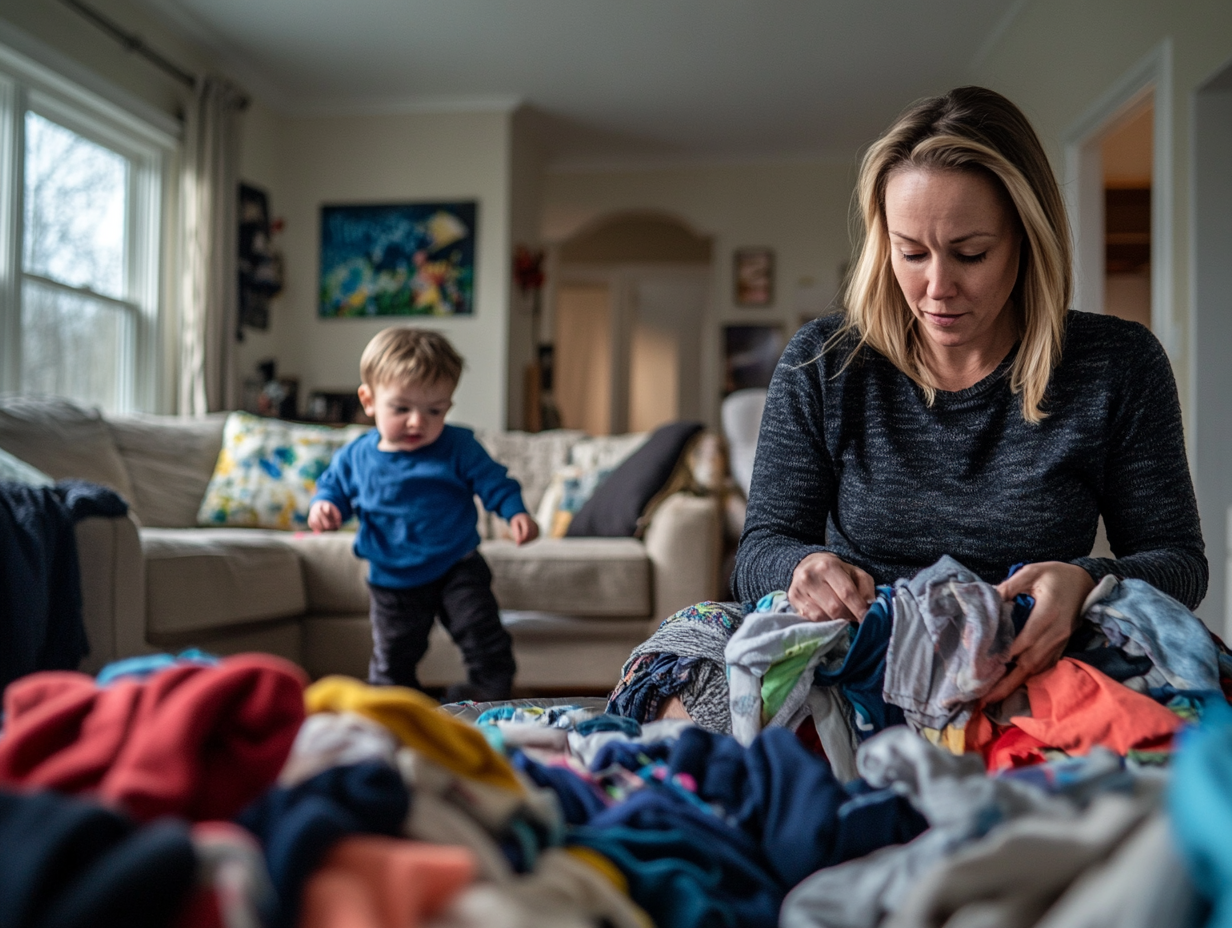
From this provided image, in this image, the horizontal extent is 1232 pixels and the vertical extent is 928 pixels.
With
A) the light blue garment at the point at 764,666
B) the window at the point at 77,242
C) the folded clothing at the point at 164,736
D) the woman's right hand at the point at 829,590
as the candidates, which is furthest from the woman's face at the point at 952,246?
the window at the point at 77,242

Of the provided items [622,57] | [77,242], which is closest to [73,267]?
[77,242]

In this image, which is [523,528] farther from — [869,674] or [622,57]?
[622,57]

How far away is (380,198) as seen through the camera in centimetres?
614

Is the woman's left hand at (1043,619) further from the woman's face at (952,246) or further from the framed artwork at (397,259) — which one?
the framed artwork at (397,259)

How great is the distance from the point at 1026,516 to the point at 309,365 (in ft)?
18.0

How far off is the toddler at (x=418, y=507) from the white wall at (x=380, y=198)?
368 centimetres

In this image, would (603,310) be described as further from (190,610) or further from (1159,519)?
(1159,519)

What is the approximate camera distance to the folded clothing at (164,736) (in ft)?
1.69

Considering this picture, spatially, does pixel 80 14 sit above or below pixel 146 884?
above

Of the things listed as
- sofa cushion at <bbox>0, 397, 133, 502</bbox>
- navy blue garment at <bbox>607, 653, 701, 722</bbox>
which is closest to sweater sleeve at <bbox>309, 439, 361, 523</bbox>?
sofa cushion at <bbox>0, 397, 133, 502</bbox>

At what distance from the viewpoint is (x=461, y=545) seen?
234cm

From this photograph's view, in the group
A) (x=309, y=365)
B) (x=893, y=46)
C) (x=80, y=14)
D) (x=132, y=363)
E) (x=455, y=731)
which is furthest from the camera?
(x=309, y=365)

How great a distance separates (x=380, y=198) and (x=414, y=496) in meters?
4.32

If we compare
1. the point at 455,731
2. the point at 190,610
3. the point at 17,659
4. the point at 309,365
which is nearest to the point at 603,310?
the point at 309,365
